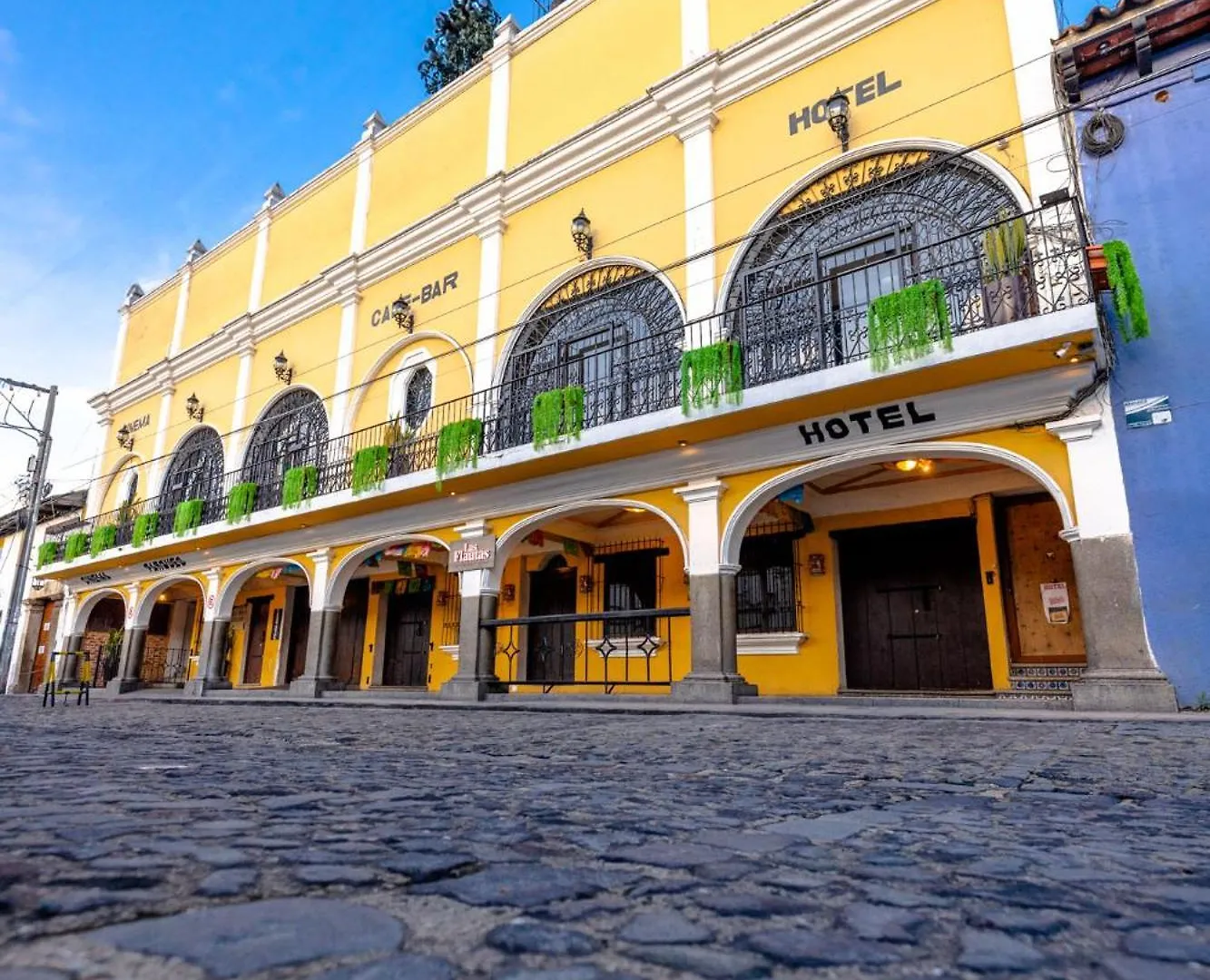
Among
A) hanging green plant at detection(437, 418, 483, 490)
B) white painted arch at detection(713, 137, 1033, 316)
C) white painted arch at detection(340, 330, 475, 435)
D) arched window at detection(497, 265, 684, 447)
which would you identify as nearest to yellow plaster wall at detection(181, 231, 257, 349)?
white painted arch at detection(340, 330, 475, 435)

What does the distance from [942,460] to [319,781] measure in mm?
9202

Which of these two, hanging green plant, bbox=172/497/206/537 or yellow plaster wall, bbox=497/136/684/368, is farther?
hanging green plant, bbox=172/497/206/537

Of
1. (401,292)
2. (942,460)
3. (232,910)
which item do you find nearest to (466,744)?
(232,910)

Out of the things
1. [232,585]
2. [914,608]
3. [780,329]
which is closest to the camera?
[780,329]

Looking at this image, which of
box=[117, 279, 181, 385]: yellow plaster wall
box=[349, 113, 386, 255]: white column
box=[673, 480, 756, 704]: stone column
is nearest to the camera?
box=[673, 480, 756, 704]: stone column

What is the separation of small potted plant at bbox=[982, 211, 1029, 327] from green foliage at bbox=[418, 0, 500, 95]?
19227 millimetres

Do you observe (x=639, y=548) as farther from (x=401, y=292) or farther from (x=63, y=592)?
(x=63, y=592)

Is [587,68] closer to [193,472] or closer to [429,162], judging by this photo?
[429,162]

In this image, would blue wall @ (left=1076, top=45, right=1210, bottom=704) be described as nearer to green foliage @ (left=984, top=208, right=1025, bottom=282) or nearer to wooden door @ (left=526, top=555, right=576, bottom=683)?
green foliage @ (left=984, top=208, right=1025, bottom=282)

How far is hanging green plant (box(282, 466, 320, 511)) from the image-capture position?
13.5 meters

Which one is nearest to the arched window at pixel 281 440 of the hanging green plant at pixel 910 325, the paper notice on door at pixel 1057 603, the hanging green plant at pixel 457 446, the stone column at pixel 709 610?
the hanging green plant at pixel 457 446

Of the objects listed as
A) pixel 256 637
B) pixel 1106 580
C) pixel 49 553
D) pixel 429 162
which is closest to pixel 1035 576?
pixel 1106 580

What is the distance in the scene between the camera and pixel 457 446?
1120cm

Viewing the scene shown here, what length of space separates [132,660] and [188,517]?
4.16 meters
